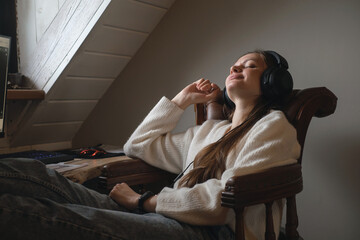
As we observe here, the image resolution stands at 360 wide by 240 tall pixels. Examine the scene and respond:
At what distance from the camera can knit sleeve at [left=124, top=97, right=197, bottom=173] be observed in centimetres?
163

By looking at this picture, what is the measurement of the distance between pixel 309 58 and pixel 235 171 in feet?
2.48

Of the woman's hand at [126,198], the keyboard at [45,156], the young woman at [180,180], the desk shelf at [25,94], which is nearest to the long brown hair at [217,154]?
the young woman at [180,180]

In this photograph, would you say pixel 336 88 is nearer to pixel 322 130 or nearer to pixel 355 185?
pixel 322 130

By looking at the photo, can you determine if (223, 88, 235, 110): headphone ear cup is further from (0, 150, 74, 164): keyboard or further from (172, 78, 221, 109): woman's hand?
(0, 150, 74, 164): keyboard

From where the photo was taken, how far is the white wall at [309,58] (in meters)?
1.63

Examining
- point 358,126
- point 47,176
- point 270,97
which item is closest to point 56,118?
point 47,176

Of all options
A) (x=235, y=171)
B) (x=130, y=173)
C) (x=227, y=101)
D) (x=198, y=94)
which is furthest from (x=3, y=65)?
(x=235, y=171)

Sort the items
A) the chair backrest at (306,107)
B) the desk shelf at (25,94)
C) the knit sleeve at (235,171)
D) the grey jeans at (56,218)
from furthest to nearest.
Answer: the desk shelf at (25,94), the chair backrest at (306,107), the knit sleeve at (235,171), the grey jeans at (56,218)

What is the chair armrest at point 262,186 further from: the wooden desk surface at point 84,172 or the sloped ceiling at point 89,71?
the sloped ceiling at point 89,71

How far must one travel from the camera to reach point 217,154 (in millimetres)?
1397

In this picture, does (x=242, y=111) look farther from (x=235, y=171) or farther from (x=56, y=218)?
(x=56, y=218)

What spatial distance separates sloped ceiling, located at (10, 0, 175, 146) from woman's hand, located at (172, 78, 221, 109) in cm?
56

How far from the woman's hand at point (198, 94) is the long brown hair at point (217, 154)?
0.98 ft

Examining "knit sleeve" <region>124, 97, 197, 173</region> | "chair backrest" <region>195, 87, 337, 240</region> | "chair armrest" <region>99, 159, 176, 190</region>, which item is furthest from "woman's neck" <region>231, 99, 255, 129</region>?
"chair armrest" <region>99, 159, 176, 190</region>
